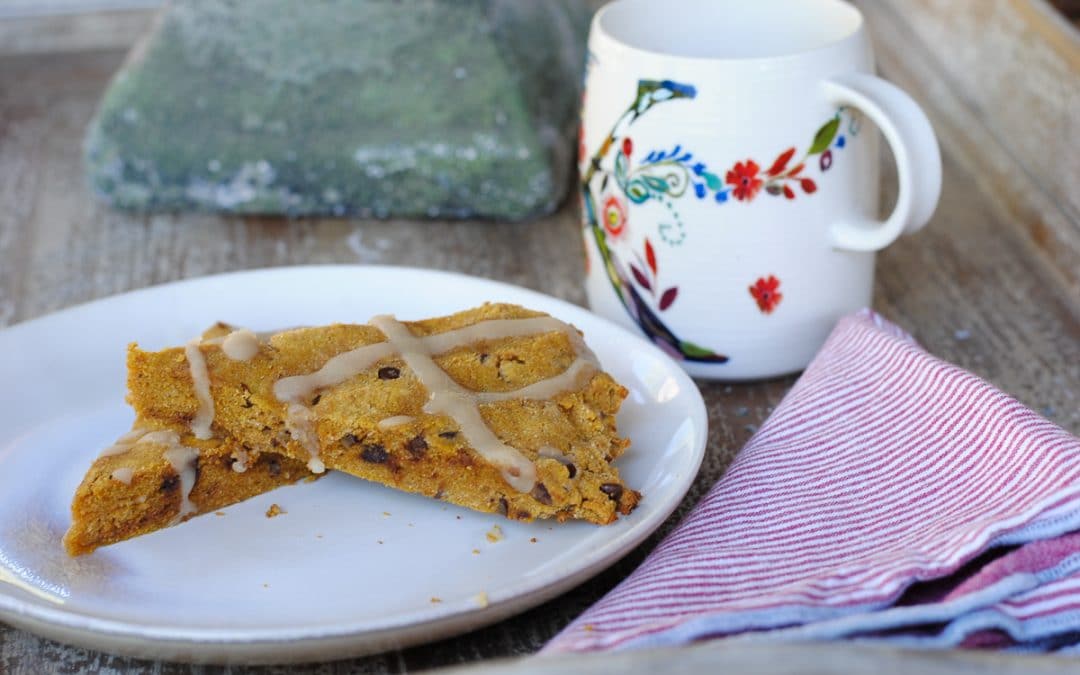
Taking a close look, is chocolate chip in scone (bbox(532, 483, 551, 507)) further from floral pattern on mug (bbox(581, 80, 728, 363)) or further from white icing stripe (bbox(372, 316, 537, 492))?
floral pattern on mug (bbox(581, 80, 728, 363))

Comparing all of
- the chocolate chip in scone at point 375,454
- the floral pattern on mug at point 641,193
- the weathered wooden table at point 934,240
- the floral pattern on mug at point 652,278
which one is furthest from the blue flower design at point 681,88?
the chocolate chip in scone at point 375,454

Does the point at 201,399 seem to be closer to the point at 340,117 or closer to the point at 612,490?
the point at 612,490

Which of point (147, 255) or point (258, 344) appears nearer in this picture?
point (258, 344)

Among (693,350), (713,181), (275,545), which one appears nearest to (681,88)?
(713,181)

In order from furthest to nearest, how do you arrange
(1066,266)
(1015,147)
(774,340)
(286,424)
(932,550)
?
1. (1015,147)
2. (1066,266)
3. (774,340)
4. (286,424)
5. (932,550)

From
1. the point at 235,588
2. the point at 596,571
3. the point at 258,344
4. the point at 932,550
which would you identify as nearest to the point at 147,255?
the point at 258,344

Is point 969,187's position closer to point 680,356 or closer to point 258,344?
point 680,356
